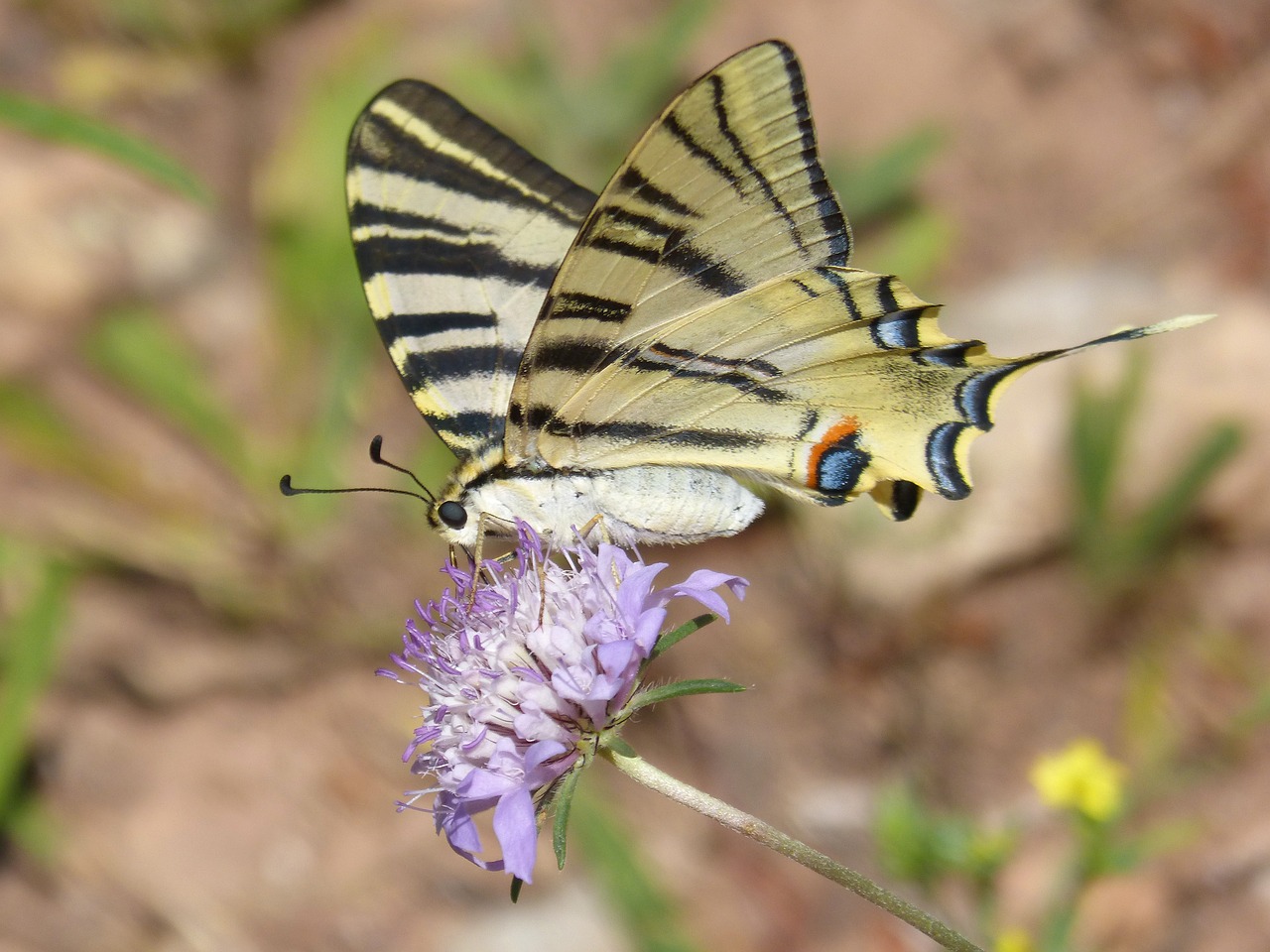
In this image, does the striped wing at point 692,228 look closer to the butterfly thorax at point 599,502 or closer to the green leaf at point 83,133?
the butterfly thorax at point 599,502

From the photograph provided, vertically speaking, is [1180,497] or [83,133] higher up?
[1180,497]

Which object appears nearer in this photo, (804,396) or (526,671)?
(526,671)

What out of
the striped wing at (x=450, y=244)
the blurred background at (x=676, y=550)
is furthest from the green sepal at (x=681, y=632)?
the blurred background at (x=676, y=550)

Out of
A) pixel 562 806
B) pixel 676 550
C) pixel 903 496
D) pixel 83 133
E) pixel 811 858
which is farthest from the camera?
pixel 676 550

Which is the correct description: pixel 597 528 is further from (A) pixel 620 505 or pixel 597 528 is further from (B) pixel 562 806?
(B) pixel 562 806

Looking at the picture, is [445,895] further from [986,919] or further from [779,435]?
[779,435]

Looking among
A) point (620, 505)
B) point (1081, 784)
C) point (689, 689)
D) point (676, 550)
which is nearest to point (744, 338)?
point (620, 505)
